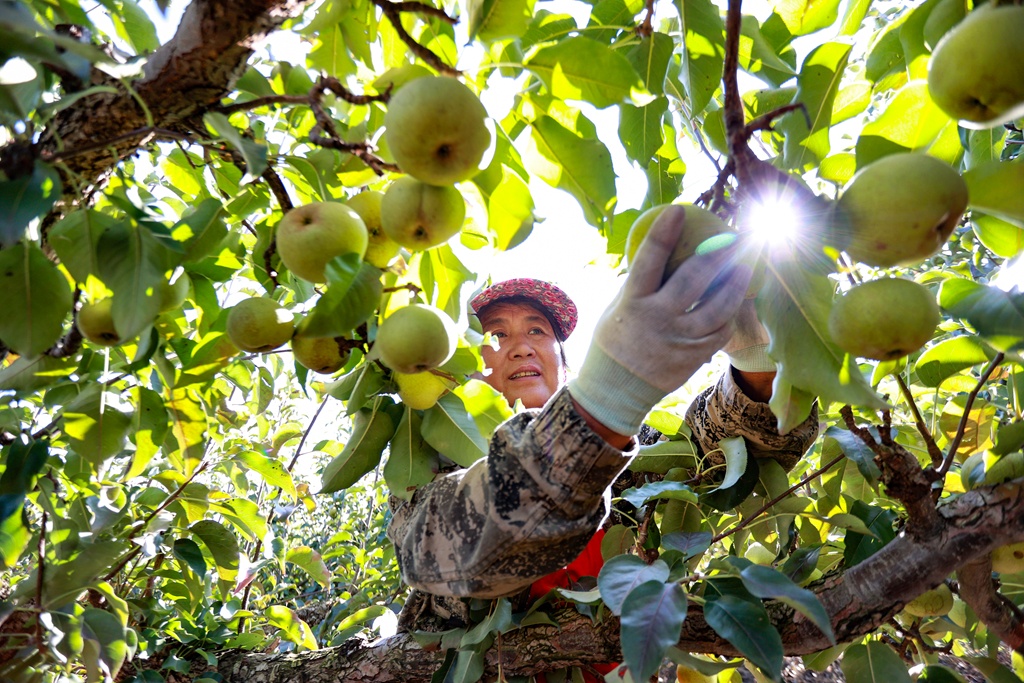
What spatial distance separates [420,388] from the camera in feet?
5.32

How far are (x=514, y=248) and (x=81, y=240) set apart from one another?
0.80 meters

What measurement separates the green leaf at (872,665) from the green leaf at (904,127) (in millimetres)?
1230

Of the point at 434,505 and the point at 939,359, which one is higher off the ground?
the point at 939,359

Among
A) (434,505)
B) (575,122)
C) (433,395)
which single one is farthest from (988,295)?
(434,505)

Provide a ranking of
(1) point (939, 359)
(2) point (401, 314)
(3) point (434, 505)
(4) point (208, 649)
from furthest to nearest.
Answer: (4) point (208, 649) < (3) point (434, 505) < (1) point (939, 359) < (2) point (401, 314)

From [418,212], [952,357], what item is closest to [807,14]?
[952,357]

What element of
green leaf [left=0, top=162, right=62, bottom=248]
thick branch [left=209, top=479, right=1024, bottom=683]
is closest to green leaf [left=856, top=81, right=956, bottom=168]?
thick branch [left=209, top=479, right=1024, bottom=683]

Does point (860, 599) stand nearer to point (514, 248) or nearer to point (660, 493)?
point (660, 493)

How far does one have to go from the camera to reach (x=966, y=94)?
3.04ft

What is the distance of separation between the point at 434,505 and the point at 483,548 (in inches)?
11.1

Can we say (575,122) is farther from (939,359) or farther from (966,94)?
(939,359)

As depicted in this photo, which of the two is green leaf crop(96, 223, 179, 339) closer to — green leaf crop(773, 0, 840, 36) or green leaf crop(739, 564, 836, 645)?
green leaf crop(739, 564, 836, 645)

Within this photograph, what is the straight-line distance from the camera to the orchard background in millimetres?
1103

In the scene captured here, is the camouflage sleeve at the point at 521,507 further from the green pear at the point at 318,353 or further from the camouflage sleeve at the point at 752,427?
the camouflage sleeve at the point at 752,427
